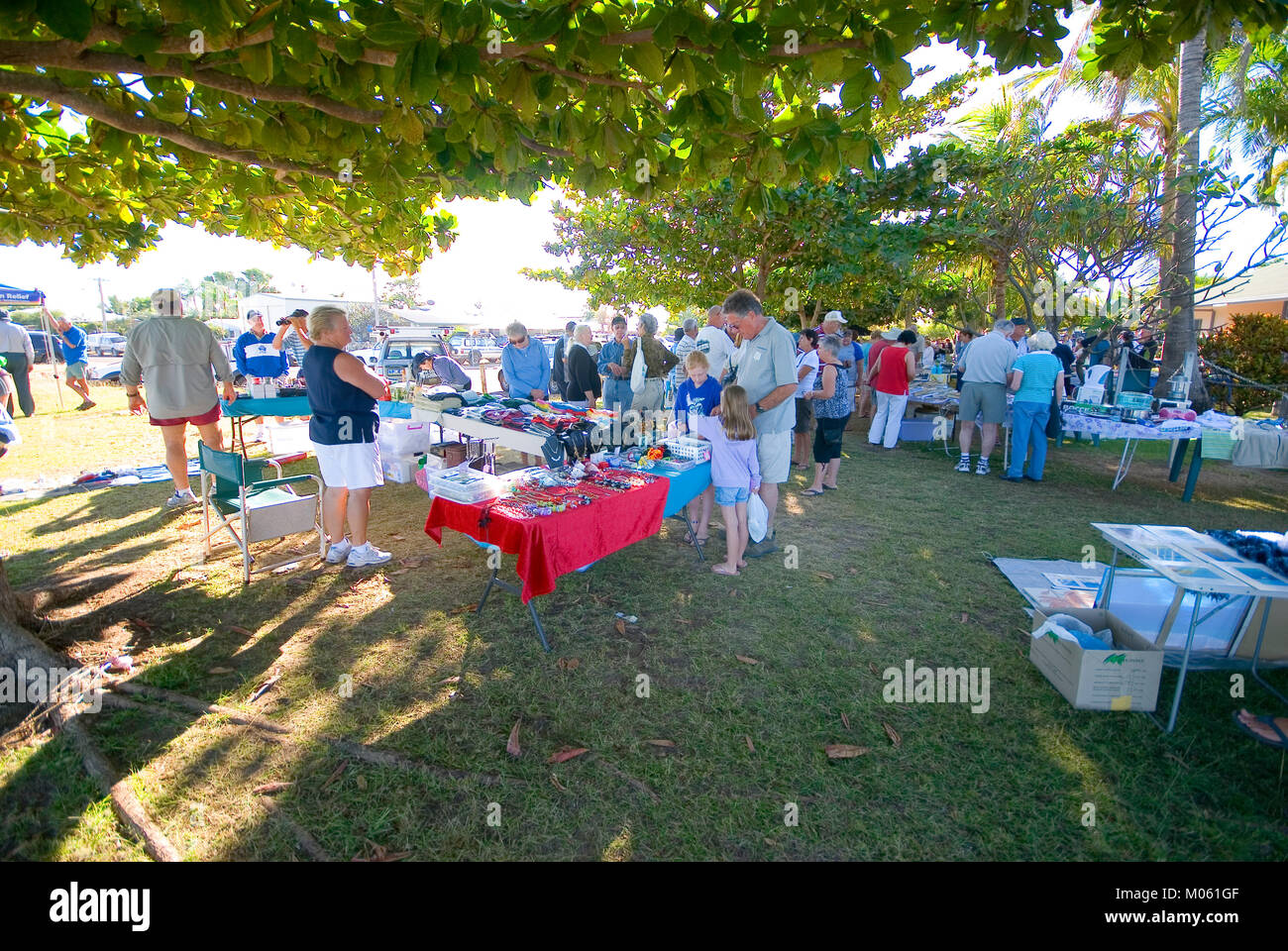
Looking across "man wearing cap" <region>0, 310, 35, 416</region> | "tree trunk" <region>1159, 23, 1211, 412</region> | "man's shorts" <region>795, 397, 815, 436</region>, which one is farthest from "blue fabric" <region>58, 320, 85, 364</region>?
"tree trunk" <region>1159, 23, 1211, 412</region>

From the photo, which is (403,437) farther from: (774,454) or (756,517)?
(774,454)

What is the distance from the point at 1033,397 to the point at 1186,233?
5.77m

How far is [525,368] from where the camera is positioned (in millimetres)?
7621

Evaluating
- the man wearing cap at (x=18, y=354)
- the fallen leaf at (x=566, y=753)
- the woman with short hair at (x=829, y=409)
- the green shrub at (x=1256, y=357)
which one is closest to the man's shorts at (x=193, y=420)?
the fallen leaf at (x=566, y=753)

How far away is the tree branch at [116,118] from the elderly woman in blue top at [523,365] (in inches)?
142

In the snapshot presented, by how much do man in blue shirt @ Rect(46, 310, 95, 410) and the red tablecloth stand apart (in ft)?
40.4

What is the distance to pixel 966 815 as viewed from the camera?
2623mm

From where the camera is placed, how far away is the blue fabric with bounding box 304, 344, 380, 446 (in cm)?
447

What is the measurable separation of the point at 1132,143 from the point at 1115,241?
77.4 inches

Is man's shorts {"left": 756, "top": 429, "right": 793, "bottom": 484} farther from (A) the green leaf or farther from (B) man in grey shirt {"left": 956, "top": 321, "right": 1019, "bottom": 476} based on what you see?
(B) man in grey shirt {"left": 956, "top": 321, "right": 1019, "bottom": 476}

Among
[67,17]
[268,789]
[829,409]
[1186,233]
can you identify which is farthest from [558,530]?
[1186,233]
